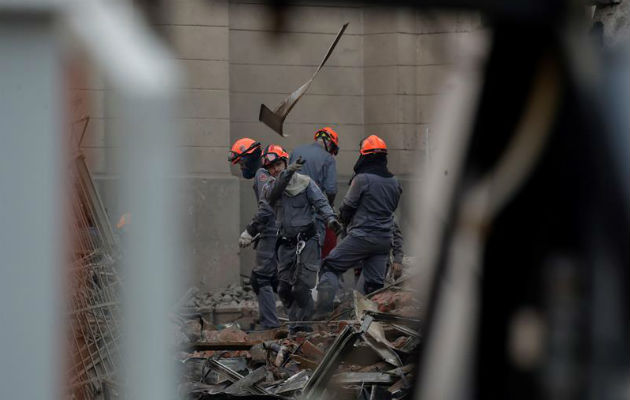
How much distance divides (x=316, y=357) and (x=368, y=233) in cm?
302

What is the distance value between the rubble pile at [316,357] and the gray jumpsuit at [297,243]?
829 mm

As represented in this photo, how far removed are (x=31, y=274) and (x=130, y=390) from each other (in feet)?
0.52

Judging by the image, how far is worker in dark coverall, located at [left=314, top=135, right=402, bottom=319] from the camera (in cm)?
1031

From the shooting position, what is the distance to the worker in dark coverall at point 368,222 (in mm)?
10312

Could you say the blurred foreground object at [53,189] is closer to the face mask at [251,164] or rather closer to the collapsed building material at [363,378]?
the collapsed building material at [363,378]

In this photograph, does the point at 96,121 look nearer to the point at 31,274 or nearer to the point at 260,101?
the point at 31,274

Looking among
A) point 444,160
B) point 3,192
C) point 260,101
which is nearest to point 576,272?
point 444,160

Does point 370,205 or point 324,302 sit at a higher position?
point 370,205

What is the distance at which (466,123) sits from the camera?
1.53 meters

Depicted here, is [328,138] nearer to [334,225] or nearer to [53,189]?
[334,225]

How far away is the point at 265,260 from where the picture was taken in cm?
1026

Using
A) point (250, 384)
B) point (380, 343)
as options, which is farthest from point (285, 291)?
point (380, 343)

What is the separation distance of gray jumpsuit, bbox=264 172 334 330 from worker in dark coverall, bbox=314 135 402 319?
241mm

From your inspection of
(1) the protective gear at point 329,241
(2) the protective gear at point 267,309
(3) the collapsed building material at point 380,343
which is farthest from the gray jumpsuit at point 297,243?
(3) the collapsed building material at point 380,343
